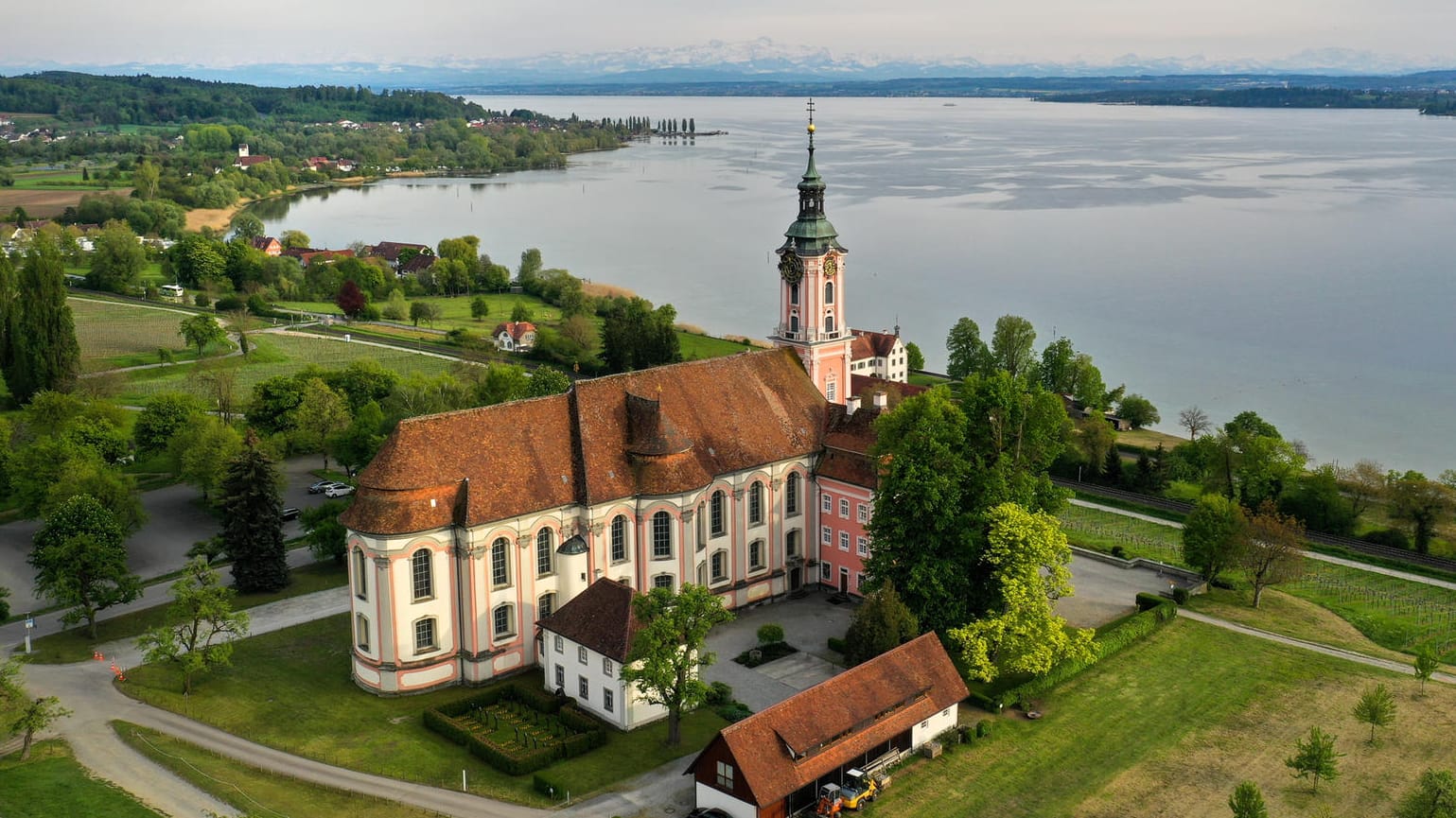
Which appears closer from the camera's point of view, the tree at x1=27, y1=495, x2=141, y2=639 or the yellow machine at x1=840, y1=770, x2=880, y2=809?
the yellow machine at x1=840, y1=770, x2=880, y2=809

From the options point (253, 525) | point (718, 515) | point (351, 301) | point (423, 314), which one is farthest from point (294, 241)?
point (718, 515)

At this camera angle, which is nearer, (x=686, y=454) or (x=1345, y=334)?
(x=686, y=454)

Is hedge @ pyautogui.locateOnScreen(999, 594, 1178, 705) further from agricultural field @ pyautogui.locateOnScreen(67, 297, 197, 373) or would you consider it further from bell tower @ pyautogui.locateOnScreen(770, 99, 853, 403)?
agricultural field @ pyautogui.locateOnScreen(67, 297, 197, 373)

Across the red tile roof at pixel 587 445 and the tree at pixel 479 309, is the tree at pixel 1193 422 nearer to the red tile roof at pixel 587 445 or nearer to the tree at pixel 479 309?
the red tile roof at pixel 587 445

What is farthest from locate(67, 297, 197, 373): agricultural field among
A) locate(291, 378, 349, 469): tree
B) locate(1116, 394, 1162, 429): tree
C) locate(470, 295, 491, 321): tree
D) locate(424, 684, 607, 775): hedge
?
locate(1116, 394, 1162, 429): tree

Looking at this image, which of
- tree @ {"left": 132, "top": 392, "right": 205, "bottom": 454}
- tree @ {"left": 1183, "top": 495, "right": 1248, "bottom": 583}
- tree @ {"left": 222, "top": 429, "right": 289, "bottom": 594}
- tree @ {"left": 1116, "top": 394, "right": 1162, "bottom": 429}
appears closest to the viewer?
tree @ {"left": 1183, "top": 495, "right": 1248, "bottom": 583}

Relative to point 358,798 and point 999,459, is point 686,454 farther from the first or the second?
point 358,798

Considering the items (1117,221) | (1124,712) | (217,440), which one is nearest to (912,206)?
(1117,221)
